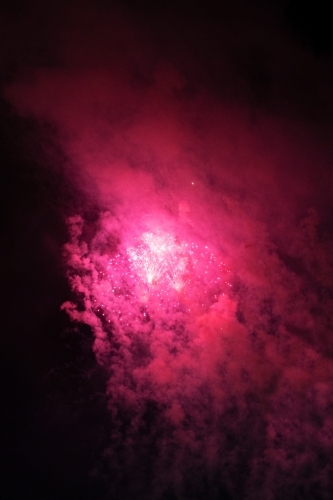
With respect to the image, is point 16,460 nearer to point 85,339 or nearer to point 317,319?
point 85,339

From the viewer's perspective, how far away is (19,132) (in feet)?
19.6

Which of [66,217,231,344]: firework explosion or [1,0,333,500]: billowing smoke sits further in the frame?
[66,217,231,344]: firework explosion

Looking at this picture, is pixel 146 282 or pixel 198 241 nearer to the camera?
pixel 146 282

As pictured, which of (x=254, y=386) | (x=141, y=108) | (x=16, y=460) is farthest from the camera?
(x=141, y=108)

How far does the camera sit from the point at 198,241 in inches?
235

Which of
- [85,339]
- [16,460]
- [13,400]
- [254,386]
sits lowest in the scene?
[16,460]

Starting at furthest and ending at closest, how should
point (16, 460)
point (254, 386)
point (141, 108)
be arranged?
point (141, 108), point (254, 386), point (16, 460)

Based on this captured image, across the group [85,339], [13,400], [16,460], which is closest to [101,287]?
[85,339]

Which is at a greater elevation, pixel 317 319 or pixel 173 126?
pixel 173 126

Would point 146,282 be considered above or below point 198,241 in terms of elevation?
below

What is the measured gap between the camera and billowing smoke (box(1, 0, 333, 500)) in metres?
5.59

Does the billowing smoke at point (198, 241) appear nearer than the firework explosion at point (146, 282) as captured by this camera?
Yes

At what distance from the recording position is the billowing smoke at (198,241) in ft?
18.3

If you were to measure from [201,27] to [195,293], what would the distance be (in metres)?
3.63
